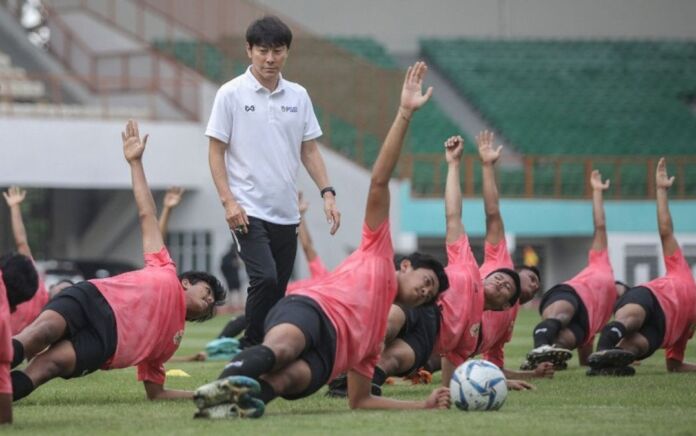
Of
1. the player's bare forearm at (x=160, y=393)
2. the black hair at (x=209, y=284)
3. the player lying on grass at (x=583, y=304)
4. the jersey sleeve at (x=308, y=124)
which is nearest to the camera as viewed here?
the black hair at (x=209, y=284)

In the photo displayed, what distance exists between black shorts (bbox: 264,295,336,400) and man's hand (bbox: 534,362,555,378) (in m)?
4.07

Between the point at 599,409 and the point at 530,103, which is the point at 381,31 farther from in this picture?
the point at 599,409

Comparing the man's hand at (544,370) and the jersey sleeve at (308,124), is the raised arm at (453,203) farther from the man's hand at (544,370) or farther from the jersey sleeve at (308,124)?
the man's hand at (544,370)

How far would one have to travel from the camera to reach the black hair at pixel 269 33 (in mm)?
9609

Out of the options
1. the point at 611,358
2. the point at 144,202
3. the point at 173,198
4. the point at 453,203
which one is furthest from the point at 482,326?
the point at 144,202

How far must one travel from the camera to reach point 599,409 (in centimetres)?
927

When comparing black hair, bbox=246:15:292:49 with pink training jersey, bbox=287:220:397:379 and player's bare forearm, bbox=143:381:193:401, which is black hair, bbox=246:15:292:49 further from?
player's bare forearm, bbox=143:381:193:401

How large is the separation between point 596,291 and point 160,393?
5.14 m

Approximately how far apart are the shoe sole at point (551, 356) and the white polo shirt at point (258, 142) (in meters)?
2.92

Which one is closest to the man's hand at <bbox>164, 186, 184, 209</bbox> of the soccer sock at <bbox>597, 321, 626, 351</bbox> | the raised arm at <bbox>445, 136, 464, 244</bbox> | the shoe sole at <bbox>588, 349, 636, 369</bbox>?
the raised arm at <bbox>445, 136, 464, 244</bbox>

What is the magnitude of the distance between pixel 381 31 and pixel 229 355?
24.3 meters

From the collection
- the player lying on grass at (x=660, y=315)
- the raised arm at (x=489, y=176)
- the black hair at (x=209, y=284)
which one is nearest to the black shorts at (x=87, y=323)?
the black hair at (x=209, y=284)

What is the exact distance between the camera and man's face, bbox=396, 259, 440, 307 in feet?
27.7

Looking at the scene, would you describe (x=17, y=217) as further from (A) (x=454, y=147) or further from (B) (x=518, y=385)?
(B) (x=518, y=385)
